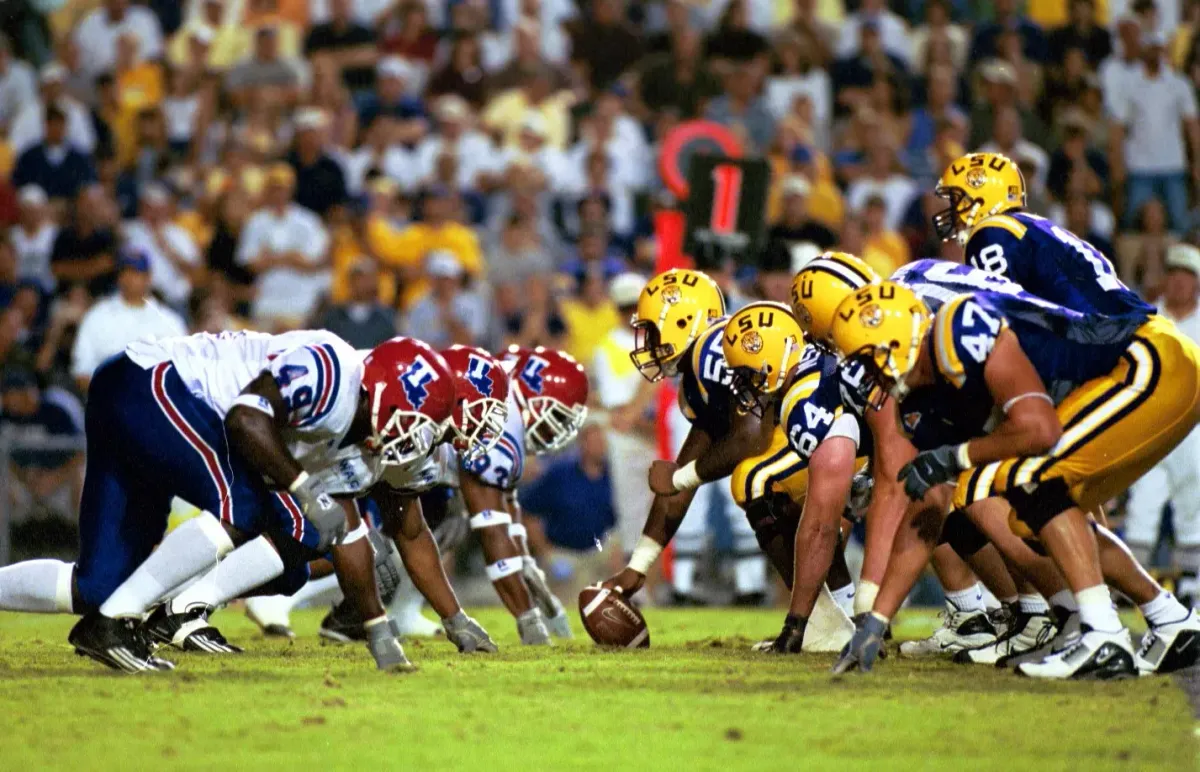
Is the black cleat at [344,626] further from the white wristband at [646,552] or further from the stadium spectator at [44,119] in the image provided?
the stadium spectator at [44,119]

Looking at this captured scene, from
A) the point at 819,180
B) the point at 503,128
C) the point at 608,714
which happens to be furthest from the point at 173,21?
the point at 608,714

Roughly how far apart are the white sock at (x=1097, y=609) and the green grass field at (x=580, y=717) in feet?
0.74

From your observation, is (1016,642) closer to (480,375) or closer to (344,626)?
(480,375)

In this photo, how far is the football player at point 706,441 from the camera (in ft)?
26.9

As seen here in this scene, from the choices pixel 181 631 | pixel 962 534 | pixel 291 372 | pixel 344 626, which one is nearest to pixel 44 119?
pixel 344 626

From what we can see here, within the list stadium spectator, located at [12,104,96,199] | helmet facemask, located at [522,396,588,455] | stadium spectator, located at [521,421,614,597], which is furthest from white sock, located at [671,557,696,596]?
stadium spectator, located at [12,104,96,199]

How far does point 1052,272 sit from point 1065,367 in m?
0.82

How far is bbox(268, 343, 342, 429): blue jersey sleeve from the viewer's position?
21.7ft

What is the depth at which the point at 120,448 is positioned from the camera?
23.2 ft

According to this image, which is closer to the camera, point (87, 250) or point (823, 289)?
point (823, 289)

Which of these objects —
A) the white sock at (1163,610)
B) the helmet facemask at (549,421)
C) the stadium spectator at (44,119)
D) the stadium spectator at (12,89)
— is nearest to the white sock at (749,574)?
the helmet facemask at (549,421)

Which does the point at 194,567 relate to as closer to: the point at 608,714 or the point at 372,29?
the point at 608,714

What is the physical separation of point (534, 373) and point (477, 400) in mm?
1486

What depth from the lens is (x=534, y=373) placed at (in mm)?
8883
